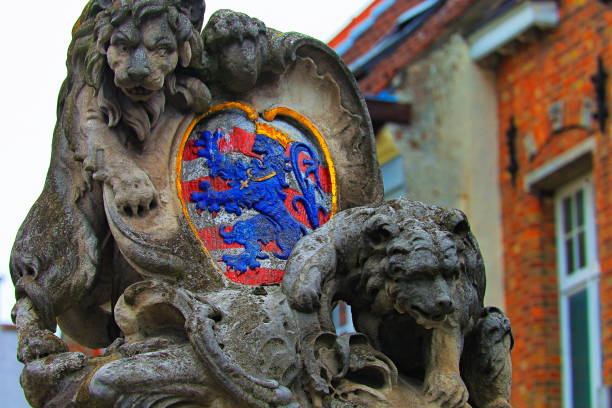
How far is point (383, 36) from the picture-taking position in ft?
74.4

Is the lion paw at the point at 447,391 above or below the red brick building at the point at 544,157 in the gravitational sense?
below

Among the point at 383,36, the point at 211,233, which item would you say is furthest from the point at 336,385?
the point at 383,36

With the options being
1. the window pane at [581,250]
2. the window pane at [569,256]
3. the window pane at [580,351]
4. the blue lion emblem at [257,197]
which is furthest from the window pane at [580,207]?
the blue lion emblem at [257,197]

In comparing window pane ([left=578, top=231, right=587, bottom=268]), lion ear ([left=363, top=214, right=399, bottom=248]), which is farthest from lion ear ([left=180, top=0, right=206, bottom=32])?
window pane ([left=578, top=231, right=587, bottom=268])

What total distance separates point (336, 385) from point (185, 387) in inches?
20.4

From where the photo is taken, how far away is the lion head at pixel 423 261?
638 centimetres

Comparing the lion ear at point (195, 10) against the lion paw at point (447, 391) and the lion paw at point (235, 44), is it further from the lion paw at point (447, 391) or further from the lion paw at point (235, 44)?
the lion paw at point (447, 391)

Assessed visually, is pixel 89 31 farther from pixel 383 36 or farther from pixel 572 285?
pixel 383 36

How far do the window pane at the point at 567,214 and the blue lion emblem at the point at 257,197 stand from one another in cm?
1308

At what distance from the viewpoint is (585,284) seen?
1945 centimetres

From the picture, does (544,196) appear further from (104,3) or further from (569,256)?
(104,3)

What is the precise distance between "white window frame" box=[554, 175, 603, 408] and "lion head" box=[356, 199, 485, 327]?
1235cm

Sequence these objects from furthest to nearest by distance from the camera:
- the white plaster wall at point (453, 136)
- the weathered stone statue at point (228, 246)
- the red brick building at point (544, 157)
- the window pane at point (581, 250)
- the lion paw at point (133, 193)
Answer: the white plaster wall at point (453, 136) < the window pane at point (581, 250) < the red brick building at point (544, 157) < the lion paw at point (133, 193) < the weathered stone statue at point (228, 246)

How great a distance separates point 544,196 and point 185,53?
551 inches
